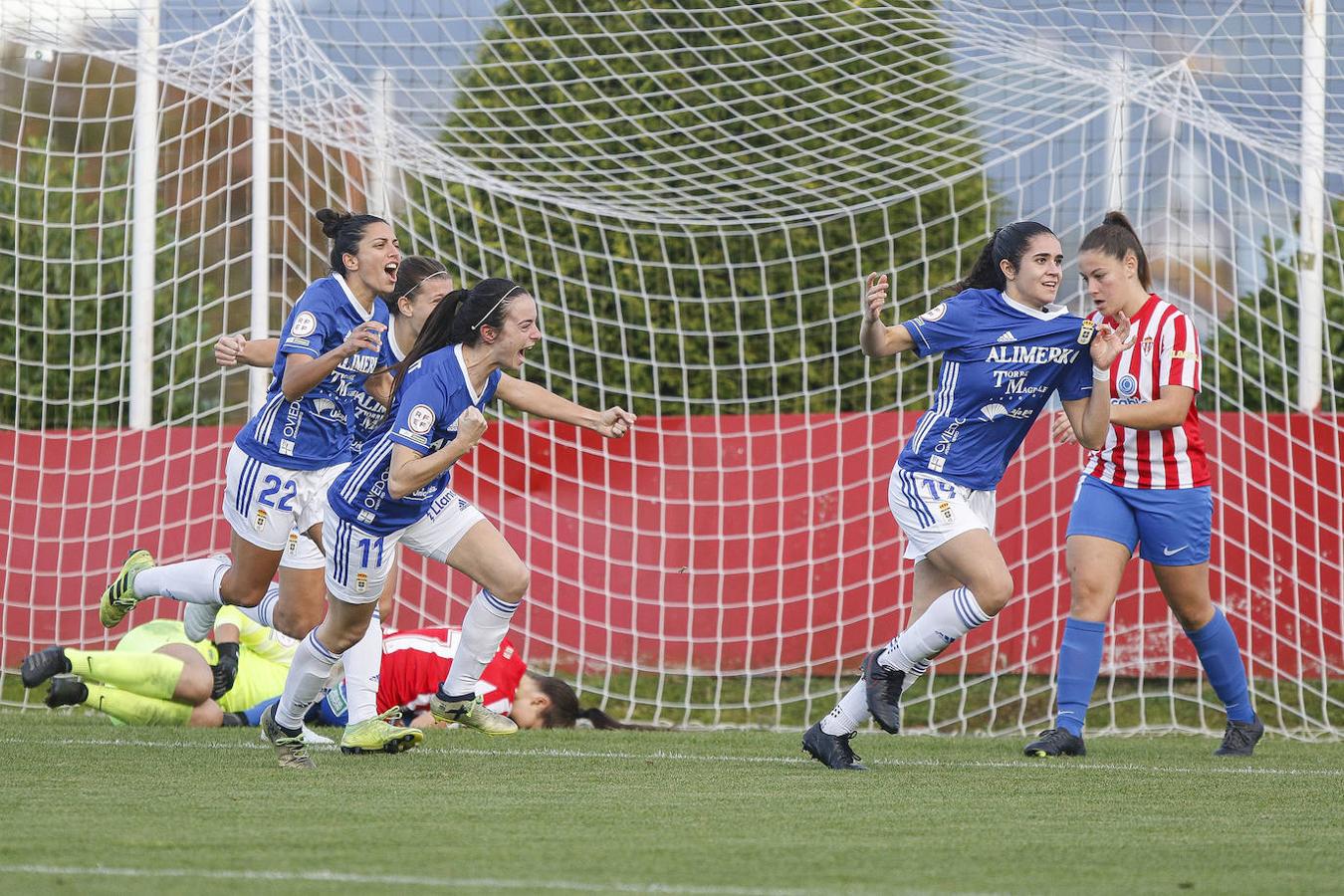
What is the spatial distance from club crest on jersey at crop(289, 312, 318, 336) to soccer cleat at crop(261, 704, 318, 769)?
4.32 feet

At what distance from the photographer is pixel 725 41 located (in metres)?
10.3

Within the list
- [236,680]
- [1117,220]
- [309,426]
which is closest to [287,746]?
[309,426]

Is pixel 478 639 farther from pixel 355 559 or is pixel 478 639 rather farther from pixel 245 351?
pixel 245 351

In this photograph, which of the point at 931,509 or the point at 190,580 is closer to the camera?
the point at 931,509

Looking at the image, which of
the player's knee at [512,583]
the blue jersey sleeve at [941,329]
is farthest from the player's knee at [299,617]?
the blue jersey sleeve at [941,329]

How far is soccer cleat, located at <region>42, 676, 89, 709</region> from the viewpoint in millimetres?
6918

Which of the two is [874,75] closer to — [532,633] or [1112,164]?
[1112,164]

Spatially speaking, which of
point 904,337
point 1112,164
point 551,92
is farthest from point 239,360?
point 551,92

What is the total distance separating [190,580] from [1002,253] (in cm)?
355

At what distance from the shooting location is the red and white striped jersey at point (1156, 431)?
6.57m

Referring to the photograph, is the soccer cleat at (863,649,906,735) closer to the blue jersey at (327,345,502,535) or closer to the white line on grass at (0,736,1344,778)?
the white line on grass at (0,736,1344,778)

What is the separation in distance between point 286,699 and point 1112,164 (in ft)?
17.2

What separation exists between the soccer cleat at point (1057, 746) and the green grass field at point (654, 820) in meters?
0.06

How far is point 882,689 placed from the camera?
546cm
